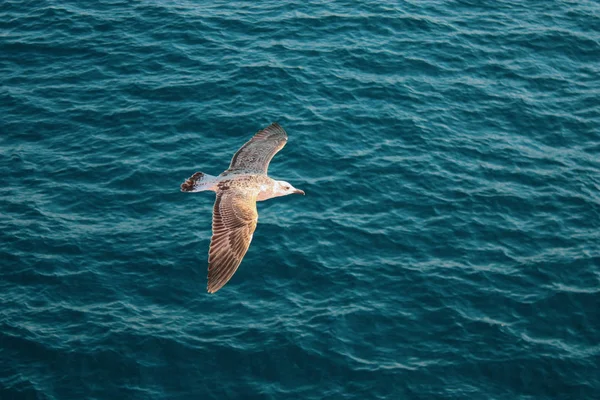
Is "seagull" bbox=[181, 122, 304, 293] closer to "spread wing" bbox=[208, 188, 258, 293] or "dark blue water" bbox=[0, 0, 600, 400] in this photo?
"spread wing" bbox=[208, 188, 258, 293]

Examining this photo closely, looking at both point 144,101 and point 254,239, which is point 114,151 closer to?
point 144,101

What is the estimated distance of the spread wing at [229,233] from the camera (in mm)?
18938

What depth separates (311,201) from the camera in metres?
31.1

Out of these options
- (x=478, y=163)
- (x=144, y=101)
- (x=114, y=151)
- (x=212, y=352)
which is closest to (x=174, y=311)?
(x=212, y=352)

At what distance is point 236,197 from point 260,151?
3.68 m

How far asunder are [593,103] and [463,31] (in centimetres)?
753

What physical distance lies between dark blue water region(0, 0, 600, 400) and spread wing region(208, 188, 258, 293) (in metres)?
6.46

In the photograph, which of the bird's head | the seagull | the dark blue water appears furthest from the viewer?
the dark blue water

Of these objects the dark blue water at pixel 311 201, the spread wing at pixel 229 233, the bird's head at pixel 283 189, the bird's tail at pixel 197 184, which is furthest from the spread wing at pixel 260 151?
the dark blue water at pixel 311 201

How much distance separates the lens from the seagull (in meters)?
19.2

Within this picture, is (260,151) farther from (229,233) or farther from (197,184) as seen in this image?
(229,233)

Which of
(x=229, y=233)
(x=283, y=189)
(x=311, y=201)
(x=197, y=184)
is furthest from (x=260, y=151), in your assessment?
(x=311, y=201)

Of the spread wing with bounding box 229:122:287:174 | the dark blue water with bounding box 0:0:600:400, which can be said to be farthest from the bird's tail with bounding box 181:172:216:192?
the dark blue water with bounding box 0:0:600:400

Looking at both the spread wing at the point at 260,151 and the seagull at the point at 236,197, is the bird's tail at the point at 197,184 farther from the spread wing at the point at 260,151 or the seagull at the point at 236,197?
the spread wing at the point at 260,151
